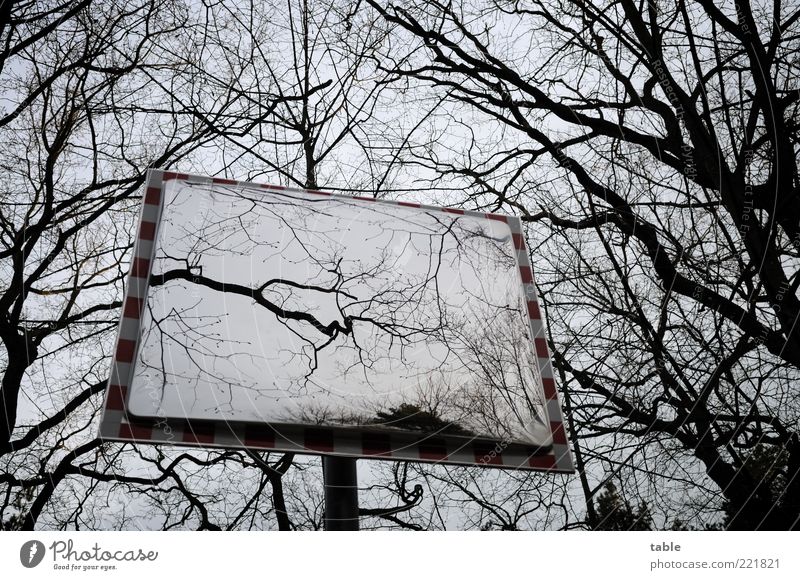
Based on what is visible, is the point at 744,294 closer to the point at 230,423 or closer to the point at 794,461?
the point at 794,461

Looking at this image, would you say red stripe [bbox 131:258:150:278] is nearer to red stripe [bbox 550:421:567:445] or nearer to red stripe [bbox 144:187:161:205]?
red stripe [bbox 144:187:161:205]

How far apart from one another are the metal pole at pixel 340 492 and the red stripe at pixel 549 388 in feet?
1.80

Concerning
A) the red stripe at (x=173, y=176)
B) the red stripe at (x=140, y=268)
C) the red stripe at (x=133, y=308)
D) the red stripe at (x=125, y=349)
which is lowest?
the red stripe at (x=125, y=349)

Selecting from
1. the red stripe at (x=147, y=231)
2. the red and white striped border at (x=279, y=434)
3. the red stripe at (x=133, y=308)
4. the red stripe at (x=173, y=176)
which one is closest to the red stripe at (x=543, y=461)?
the red and white striped border at (x=279, y=434)

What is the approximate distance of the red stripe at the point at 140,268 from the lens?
162cm

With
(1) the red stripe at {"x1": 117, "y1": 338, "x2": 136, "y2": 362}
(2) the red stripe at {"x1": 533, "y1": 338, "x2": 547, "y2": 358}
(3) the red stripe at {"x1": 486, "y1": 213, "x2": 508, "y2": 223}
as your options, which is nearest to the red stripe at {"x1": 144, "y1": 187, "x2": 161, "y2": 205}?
(1) the red stripe at {"x1": 117, "y1": 338, "x2": 136, "y2": 362}

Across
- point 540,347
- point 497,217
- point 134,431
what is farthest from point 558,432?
point 134,431

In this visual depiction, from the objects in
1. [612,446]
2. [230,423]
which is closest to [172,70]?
[230,423]

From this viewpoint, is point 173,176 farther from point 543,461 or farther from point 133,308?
point 543,461

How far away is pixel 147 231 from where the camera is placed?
67.8 inches

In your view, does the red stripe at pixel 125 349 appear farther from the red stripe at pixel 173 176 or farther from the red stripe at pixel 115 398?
the red stripe at pixel 173 176

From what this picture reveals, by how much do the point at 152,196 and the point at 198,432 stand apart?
765 mm

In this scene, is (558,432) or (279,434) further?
(558,432)

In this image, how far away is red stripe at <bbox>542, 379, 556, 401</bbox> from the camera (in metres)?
Result: 1.68
